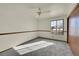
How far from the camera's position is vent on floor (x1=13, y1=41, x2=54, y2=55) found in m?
2.21

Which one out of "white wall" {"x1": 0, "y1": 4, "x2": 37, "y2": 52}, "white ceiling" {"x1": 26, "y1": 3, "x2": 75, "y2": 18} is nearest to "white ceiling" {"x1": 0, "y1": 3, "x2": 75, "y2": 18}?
"white ceiling" {"x1": 26, "y1": 3, "x2": 75, "y2": 18}

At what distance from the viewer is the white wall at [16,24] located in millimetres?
2161

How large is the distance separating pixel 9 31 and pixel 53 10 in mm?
1041

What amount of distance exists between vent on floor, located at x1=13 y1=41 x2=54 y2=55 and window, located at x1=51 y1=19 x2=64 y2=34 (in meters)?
0.31

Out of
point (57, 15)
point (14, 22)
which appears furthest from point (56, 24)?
point (14, 22)

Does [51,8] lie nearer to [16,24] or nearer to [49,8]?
[49,8]

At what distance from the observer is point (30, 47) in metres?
2.27

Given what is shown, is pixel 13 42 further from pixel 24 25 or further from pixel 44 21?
pixel 44 21

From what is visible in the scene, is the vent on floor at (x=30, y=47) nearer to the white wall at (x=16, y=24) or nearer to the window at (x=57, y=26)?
the white wall at (x=16, y=24)

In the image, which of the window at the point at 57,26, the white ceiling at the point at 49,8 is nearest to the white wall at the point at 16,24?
the white ceiling at the point at 49,8

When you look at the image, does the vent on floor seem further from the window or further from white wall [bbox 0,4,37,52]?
the window

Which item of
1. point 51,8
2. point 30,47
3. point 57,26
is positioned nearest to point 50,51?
point 30,47

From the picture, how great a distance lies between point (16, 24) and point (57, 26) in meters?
0.87

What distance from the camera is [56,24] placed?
222 centimetres
